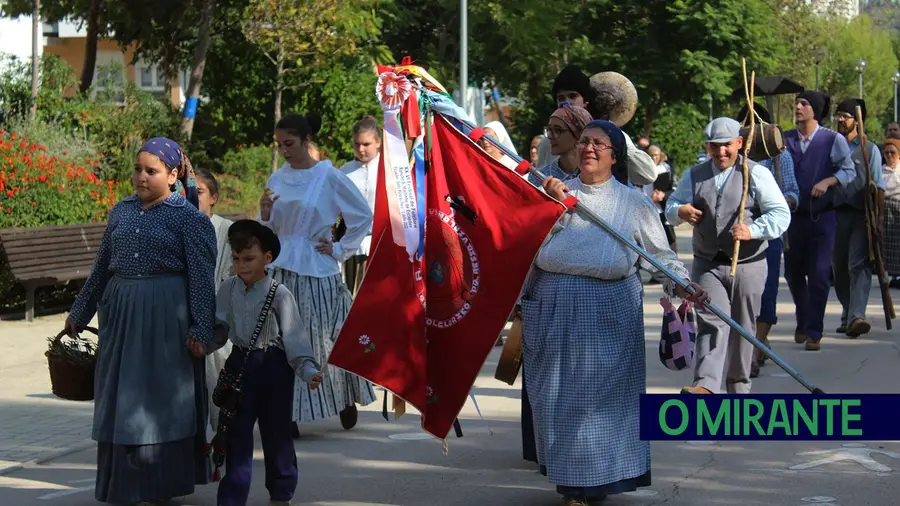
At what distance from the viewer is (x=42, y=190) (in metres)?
15.0

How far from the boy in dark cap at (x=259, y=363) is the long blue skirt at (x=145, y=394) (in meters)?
0.15

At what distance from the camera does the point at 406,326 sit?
638 cm

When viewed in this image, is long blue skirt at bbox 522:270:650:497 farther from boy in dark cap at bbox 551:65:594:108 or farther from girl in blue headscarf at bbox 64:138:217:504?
girl in blue headscarf at bbox 64:138:217:504

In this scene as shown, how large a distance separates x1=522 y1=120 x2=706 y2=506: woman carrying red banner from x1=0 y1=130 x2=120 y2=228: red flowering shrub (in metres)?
9.23

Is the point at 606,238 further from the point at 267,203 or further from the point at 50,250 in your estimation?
the point at 50,250

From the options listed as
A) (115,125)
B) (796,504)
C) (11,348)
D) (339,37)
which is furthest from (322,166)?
(339,37)

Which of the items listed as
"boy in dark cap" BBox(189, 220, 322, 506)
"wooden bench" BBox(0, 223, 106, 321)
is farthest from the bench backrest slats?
"boy in dark cap" BBox(189, 220, 322, 506)

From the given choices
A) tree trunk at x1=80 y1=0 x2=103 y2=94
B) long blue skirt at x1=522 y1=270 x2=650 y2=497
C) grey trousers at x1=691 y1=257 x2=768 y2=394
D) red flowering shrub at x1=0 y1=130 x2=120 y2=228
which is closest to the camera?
long blue skirt at x1=522 y1=270 x2=650 y2=497

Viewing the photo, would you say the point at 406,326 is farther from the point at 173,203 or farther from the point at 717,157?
the point at 717,157

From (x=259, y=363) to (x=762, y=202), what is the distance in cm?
369

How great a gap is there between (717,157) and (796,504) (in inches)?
110

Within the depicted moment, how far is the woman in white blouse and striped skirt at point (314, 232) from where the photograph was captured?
8367mm

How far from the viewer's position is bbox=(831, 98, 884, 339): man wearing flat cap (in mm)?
12828

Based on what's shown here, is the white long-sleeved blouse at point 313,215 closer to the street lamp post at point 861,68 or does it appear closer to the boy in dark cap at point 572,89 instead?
the boy in dark cap at point 572,89
